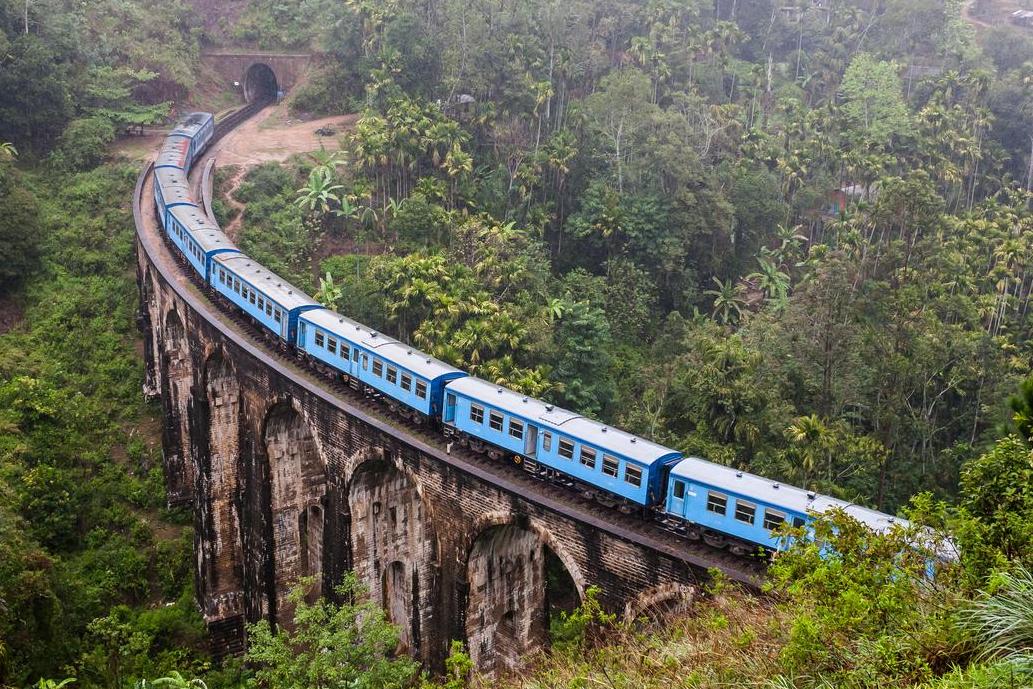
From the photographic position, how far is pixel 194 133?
57312mm

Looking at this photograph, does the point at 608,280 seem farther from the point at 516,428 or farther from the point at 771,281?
the point at 516,428

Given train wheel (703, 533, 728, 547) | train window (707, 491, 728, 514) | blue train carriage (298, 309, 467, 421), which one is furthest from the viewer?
blue train carriage (298, 309, 467, 421)

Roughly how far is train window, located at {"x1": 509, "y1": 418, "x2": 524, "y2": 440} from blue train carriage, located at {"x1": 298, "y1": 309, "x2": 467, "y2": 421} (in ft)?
9.65

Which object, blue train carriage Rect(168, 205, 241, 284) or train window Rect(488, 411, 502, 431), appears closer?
train window Rect(488, 411, 502, 431)

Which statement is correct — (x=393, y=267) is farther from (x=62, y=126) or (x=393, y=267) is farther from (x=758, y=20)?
(x=758, y=20)

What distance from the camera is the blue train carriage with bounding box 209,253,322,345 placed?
29.8 metres

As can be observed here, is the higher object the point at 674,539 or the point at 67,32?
the point at 67,32

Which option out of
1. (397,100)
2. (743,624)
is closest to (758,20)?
(397,100)

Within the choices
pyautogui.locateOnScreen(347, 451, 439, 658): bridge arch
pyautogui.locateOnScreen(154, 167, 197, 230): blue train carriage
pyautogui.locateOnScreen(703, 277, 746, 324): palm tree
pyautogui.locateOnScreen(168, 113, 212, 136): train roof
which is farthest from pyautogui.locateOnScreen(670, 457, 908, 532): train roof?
pyautogui.locateOnScreen(168, 113, 212, 136): train roof

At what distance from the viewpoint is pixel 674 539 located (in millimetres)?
19469

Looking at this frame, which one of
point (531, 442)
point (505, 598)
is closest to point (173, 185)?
point (505, 598)

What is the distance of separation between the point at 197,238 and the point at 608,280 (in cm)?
2228

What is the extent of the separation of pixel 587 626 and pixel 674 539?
285cm

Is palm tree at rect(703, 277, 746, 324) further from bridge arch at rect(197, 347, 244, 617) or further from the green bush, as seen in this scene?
the green bush
